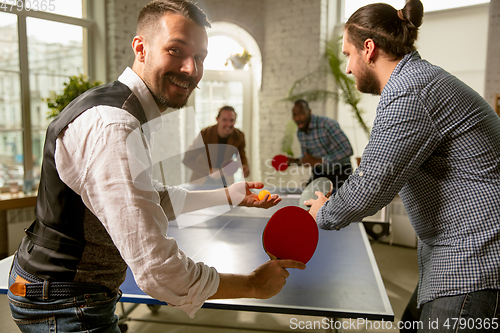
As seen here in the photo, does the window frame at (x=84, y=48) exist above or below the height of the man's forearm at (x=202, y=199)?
above

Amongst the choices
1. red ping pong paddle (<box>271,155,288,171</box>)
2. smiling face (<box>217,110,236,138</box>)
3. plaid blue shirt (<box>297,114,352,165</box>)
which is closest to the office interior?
red ping pong paddle (<box>271,155,288,171</box>)

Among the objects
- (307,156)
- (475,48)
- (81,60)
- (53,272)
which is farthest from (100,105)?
(475,48)

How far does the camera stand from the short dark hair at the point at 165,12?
1.02 meters

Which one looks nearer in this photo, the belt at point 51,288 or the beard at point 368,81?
the belt at point 51,288

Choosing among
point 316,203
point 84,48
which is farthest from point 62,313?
point 84,48

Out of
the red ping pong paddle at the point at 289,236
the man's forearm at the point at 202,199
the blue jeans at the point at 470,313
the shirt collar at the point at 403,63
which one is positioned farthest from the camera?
the man's forearm at the point at 202,199

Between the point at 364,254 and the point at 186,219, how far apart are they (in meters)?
1.39

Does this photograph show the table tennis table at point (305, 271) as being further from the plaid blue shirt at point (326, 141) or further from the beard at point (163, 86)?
the plaid blue shirt at point (326, 141)

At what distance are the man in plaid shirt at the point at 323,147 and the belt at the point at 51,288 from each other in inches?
140

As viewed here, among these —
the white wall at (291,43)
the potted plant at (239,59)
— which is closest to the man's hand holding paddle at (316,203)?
the white wall at (291,43)

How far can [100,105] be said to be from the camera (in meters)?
0.83

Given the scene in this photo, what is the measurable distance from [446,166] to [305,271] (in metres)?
0.87

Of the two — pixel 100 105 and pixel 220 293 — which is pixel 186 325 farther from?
pixel 100 105

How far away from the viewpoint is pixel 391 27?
1.42 metres
